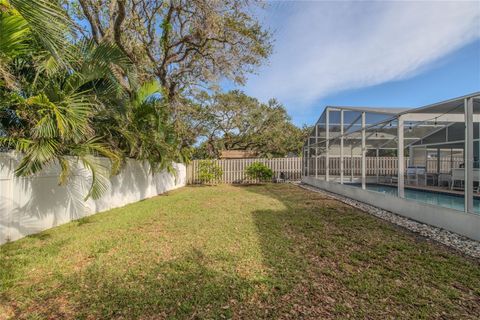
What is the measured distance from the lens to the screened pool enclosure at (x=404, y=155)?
15.2ft

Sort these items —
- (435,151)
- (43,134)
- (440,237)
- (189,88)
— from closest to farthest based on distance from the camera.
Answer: (43,134)
(440,237)
(435,151)
(189,88)

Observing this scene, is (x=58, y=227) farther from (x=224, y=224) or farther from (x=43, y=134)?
(x=224, y=224)

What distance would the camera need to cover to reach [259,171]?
47.2 feet

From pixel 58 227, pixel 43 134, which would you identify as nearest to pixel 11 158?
pixel 43 134

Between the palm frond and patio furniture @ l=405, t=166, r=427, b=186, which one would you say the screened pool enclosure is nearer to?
patio furniture @ l=405, t=166, r=427, b=186

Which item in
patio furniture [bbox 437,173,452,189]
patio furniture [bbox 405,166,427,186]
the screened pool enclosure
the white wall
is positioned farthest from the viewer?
patio furniture [bbox 405,166,427,186]

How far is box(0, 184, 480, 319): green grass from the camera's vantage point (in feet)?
7.52

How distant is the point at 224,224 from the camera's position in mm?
5215

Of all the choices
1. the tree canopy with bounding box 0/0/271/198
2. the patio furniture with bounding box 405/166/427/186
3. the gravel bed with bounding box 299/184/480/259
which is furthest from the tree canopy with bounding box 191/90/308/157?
the gravel bed with bounding box 299/184/480/259

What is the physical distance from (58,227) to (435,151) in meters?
12.8

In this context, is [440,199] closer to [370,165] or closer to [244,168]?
[370,165]

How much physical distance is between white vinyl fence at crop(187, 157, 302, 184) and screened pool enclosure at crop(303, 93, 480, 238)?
1099 millimetres

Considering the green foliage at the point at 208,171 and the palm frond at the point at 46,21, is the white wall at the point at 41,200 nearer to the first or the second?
the palm frond at the point at 46,21

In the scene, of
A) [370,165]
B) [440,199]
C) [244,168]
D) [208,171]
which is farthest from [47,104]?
[244,168]
